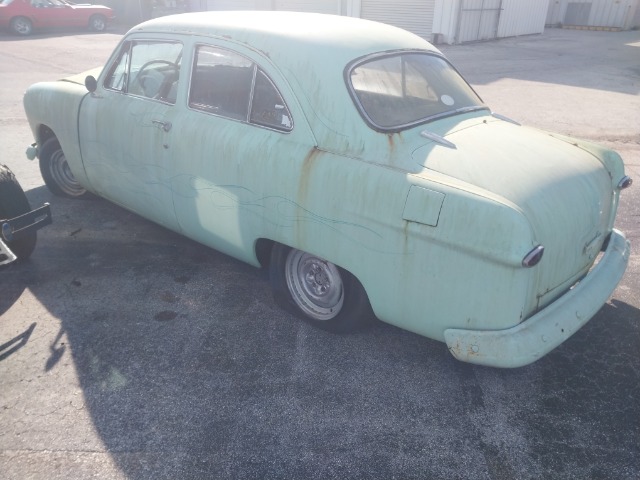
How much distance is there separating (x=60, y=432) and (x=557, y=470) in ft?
8.40

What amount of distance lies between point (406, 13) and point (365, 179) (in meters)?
17.6

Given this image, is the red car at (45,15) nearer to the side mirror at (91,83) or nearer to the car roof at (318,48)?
the side mirror at (91,83)

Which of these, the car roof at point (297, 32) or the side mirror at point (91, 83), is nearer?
the car roof at point (297, 32)

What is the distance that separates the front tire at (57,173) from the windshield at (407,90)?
3.54m

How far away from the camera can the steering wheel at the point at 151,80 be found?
401 centimetres

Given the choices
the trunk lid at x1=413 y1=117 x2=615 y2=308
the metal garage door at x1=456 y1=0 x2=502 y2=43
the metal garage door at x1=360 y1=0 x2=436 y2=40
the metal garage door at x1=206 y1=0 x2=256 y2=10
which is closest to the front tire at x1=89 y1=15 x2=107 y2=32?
the metal garage door at x1=206 y1=0 x2=256 y2=10

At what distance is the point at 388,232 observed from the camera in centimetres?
278

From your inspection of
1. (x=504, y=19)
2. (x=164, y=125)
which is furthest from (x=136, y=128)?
(x=504, y=19)

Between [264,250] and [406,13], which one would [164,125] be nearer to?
[264,250]

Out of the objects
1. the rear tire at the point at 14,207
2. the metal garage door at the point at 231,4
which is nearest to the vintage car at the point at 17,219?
the rear tire at the point at 14,207

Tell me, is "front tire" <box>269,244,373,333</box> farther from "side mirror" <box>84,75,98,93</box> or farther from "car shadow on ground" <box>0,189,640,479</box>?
"side mirror" <box>84,75,98,93</box>

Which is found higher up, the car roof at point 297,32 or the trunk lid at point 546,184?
the car roof at point 297,32

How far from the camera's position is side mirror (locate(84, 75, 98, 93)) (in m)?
4.41

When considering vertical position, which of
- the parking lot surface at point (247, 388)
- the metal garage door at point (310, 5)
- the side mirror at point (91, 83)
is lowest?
the parking lot surface at point (247, 388)
